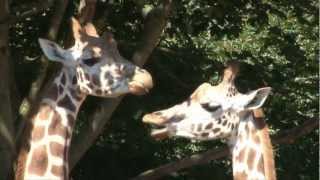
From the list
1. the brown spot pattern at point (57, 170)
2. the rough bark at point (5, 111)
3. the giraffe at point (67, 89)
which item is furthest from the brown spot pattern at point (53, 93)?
the rough bark at point (5, 111)

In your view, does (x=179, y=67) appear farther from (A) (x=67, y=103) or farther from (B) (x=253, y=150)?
(A) (x=67, y=103)

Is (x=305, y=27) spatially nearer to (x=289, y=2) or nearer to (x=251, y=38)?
(x=289, y=2)

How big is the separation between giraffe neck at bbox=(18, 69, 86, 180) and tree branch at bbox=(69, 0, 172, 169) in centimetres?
79

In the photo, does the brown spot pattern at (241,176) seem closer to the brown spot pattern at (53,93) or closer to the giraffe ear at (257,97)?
the giraffe ear at (257,97)

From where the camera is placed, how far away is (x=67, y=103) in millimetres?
5258

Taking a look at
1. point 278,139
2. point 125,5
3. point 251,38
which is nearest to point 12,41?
point 125,5

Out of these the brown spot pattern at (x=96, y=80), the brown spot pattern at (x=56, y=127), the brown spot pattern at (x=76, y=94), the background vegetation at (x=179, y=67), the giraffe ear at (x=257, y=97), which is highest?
the giraffe ear at (x=257, y=97)

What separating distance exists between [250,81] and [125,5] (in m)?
1.27

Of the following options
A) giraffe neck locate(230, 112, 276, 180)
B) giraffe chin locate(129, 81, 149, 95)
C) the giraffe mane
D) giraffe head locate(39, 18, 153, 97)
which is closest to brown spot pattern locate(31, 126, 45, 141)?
giraffe head locate(39, 18, 153, 97)

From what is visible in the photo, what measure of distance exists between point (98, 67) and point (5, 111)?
96 centimetres

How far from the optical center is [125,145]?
7.94m

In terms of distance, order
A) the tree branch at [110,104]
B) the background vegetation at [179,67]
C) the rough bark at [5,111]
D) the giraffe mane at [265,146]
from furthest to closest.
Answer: the background vegetation at [179,67] < the tree branch at [110,104] < the rough bark at [5,111] < the giraffe mane at [265,146]

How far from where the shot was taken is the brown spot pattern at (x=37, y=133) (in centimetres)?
517

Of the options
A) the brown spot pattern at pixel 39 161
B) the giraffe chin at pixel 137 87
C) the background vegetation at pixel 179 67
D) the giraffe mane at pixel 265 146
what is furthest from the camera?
the background vegetation at pixel 179 67
